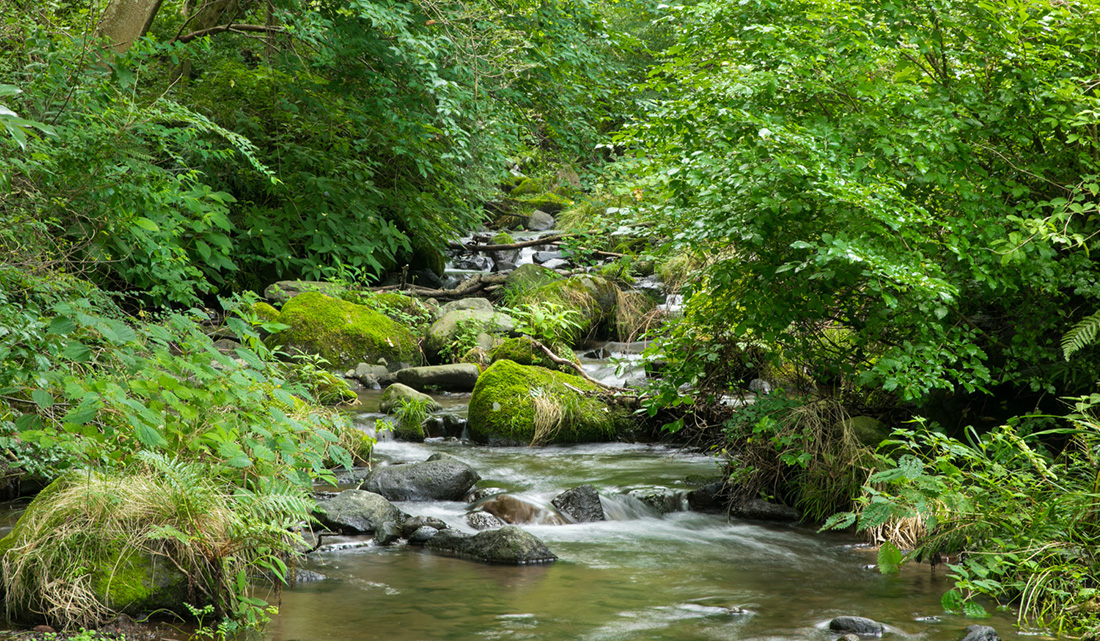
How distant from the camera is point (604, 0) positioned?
11508mm

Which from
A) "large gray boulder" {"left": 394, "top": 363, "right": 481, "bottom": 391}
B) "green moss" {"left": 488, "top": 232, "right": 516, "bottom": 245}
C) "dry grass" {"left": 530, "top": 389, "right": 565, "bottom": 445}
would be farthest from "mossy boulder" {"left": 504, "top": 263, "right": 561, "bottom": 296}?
"dry grass" {"left": 530, "top": 389, "right": 565, "bottom": 445}

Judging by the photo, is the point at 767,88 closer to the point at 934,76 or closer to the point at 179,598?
the point at 934,76

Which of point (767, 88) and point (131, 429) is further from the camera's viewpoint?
point (767, 88)

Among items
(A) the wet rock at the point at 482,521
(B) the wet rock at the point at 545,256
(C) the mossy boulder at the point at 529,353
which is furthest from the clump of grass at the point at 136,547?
(B) the wet rock at the point at 545,256

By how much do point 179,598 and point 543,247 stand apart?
51.9 ft

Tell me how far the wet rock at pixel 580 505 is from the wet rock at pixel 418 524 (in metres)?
1.14

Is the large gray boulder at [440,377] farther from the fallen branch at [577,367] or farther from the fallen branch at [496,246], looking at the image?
the fallen branch at [496,246]

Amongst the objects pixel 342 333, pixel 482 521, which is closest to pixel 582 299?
pixel 342 333

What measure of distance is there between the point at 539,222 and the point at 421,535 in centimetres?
1643

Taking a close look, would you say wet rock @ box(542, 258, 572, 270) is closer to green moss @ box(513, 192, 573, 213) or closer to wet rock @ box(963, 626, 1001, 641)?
green moss @ box(513, 192, 573, 213)

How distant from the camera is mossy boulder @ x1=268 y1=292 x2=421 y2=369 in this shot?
12.3 metres

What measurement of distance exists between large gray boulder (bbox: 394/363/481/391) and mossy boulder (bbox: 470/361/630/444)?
1.90 metres

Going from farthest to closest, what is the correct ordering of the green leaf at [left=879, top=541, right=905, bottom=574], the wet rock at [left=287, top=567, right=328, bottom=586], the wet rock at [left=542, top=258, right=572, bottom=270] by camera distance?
1. the wet rock at [left=542, top=258, right=572, bottom=270]
2. the wet rock at [left=287, top=567, right=328, bottom=586]
3. the green leaf at [left=879, top=541, right=905, bottom=574]

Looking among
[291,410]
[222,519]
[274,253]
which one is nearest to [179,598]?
[222,519]
